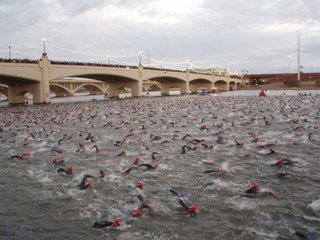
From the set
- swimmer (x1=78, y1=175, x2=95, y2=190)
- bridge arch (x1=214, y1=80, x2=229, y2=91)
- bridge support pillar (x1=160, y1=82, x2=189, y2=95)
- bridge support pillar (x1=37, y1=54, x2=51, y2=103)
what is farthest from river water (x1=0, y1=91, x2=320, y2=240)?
bridge arch (x1=214, y1=80, x2=229, y2=91)

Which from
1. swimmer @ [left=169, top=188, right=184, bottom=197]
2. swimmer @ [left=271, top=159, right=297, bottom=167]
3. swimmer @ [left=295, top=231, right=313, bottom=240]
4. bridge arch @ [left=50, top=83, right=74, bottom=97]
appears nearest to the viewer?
swimmer @ [left=295, top=231, right=313, bottom=240]

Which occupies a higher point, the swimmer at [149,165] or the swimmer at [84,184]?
the swimmer at [149,165]

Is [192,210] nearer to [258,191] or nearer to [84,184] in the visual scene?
[258,191]

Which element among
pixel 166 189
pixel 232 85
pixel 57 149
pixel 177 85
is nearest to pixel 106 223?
pixel 166 189

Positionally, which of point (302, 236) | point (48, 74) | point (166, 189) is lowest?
point (302, 236)

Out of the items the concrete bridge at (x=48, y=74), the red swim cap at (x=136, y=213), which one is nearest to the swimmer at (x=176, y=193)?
the red swim cap at (x=136, y=213)

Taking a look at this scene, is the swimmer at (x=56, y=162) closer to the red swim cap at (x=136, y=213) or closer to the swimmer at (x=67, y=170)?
the swimmer at (x=67, y=170)

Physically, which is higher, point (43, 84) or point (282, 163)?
point (43, 84)

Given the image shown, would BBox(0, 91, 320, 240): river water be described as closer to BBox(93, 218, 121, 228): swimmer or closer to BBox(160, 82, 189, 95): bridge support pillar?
BBox(93, 218, 121, 228): swimmer

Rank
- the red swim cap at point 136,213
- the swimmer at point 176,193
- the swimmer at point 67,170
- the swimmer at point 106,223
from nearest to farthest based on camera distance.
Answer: the swimmer at point 106,223, the red swim cap at point 136,213, the swimmer at point 176,193, the swimmer at point 67,170

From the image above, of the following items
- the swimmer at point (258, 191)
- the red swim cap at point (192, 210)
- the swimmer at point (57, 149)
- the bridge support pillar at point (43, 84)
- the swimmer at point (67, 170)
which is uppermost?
the bridge support pillar at point (43, 84)

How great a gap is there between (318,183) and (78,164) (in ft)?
35.1

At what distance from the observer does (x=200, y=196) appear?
12.4m

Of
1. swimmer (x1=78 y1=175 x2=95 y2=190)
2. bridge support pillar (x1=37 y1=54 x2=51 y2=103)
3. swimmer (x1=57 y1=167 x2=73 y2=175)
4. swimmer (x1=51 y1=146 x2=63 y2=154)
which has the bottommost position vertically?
swimmer (x1=78 y1=175 x2=95 y2=190)
